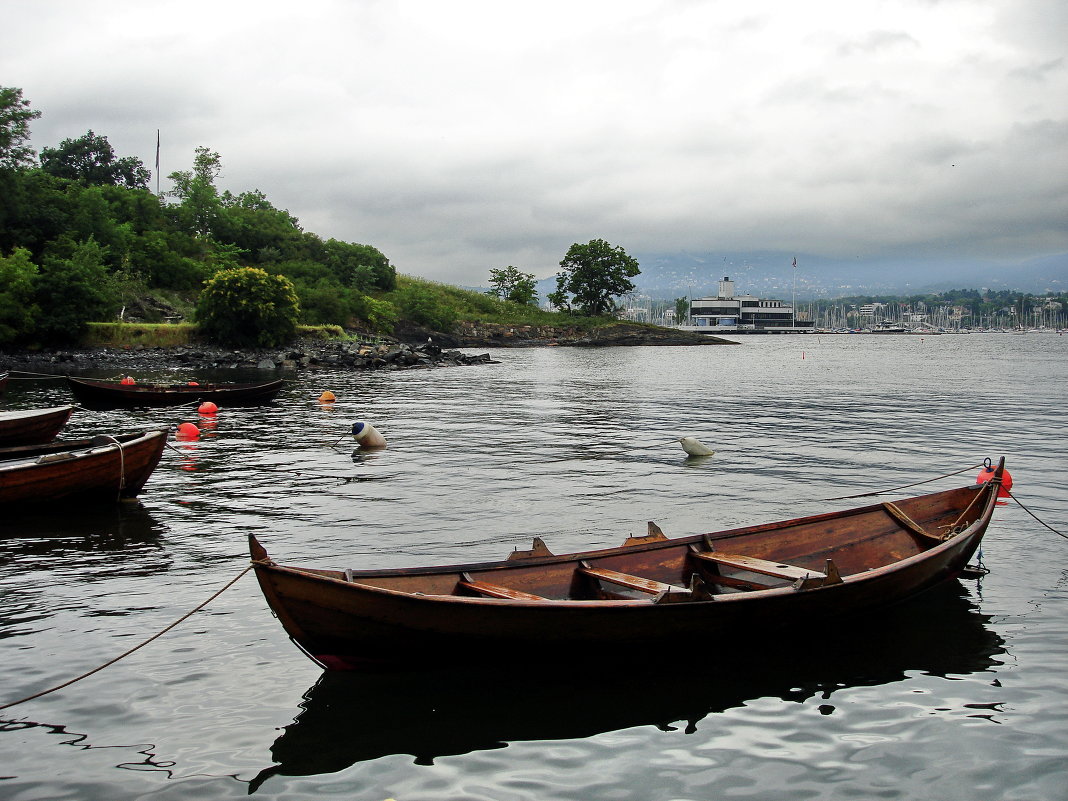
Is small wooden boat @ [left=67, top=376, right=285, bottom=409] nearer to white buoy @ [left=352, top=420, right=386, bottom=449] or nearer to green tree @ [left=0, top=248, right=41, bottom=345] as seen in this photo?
white buoy @ [left=352, top=420, right=386, bottom=449]

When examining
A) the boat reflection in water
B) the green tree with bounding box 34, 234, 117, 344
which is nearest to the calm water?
the boat reflection in water

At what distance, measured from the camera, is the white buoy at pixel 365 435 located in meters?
21.0

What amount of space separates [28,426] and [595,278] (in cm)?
12004

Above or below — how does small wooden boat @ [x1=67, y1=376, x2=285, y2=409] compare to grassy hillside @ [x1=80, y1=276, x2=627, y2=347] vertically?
below

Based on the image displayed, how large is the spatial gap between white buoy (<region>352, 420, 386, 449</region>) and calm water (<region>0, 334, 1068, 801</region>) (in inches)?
94.1

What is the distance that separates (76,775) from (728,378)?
49.3m

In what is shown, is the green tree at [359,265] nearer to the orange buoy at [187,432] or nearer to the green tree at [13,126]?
the green tree at [13,126]

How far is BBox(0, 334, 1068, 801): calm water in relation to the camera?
600 centimetres

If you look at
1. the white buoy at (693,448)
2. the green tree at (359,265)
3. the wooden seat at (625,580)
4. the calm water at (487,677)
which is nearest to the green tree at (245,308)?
the green tree at (359,265)

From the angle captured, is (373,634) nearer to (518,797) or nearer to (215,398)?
(518,797)

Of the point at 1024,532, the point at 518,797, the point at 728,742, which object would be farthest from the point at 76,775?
the point at 1024,532

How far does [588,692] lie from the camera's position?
287 inches

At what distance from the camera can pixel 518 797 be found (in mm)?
5711

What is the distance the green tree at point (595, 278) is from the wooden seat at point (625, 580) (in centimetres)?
12584
